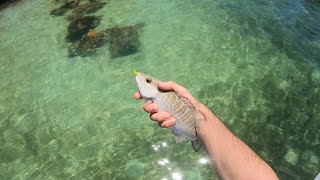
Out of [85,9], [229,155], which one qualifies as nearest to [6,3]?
[85,9]

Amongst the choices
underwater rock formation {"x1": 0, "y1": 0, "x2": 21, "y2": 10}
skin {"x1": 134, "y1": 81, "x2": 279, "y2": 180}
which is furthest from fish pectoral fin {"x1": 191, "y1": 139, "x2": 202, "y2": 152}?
underwater rock formation {"x1": 0, "y1": 0, "x2": 21, "y2": 10}

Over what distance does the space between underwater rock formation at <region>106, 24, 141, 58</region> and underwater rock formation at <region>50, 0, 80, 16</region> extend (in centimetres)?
368

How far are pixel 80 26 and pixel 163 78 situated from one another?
561cm

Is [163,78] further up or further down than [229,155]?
further down

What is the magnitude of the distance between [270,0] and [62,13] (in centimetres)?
907

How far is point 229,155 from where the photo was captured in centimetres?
420

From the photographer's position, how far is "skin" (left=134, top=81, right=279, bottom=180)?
400 centimetres

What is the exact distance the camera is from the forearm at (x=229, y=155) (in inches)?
157

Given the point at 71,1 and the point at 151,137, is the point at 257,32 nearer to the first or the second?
the point at 151,137

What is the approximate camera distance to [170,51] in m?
11.6

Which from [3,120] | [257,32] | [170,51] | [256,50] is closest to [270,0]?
[257,32]

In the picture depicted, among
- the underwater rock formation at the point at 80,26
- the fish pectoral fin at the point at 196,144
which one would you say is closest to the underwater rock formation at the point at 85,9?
the underwater rock formation at the point at 80,26

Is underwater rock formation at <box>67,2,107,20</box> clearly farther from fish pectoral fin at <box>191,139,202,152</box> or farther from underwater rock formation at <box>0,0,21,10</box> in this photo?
fish pectoral fin at <box>191,139,202,152</box>

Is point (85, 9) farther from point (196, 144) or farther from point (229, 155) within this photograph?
point (229, 155)
